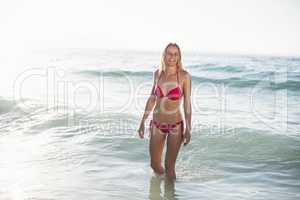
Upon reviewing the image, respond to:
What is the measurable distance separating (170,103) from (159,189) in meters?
1.38

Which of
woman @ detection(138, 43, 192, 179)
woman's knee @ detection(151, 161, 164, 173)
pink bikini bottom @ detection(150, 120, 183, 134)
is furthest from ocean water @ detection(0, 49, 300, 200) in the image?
pink bikini bottom @ detection(150, 120, 183, 134)

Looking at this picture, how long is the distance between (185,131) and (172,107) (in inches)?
16.3

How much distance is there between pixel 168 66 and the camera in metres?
6.53

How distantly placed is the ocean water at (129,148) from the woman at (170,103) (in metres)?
0.80

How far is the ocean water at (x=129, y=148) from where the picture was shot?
696 cm

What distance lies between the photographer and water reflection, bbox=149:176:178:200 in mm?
6613

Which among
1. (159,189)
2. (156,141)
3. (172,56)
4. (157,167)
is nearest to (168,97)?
(172,56)

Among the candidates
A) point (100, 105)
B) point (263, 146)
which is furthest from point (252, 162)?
point (100, 105)

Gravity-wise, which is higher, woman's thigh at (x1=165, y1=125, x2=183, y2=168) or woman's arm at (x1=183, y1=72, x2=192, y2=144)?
woman's arm at (x1=183, y1=72, x2=192, y2=144)

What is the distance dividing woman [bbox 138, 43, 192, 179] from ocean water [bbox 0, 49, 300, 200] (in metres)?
0.80

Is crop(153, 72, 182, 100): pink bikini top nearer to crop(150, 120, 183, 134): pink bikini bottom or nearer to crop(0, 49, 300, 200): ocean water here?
crop(150, 120, 183, 134): pink bikini bottom

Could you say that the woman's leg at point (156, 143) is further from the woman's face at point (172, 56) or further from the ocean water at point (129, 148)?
the woman's face at point (172, 56)

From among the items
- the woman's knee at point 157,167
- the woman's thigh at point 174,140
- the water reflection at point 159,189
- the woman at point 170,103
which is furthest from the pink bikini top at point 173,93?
the water reflection at point 159,189

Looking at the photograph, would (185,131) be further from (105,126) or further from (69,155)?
(105,126)
